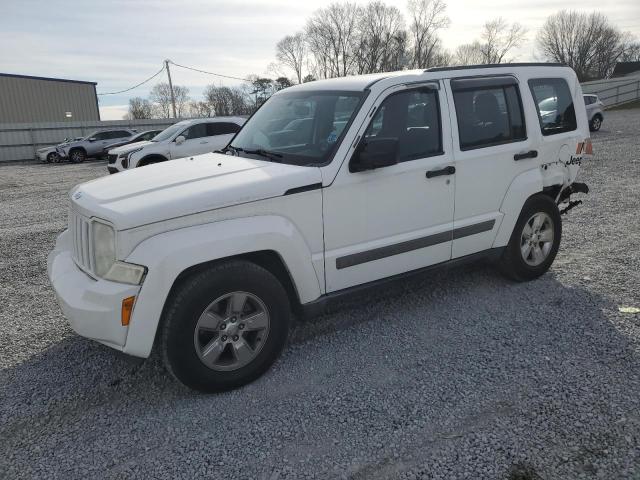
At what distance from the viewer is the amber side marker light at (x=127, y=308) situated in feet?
9.52

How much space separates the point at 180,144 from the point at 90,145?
13.3 meters

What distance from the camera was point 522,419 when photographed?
9.57ft

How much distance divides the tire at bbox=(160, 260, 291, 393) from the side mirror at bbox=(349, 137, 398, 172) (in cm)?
101

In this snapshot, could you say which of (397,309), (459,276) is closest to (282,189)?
(397,309)

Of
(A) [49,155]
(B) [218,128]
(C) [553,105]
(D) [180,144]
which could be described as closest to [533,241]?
(C) [553,105]

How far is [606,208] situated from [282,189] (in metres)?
6.33

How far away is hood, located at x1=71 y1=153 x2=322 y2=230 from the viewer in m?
3.02

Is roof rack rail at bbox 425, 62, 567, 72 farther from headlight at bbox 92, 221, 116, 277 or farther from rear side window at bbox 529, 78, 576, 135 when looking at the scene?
headlight at bbox 92, 221, 116, 277

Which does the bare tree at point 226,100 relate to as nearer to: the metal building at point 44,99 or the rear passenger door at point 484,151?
the metal building at point 44,99

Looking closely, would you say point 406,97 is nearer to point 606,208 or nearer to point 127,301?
point 127,301

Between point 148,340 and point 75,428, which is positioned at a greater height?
point 148,340

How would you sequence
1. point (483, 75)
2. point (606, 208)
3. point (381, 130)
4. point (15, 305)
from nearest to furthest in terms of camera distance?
point (381, 130)
point (483, 75)
point (15, 305)
point (606, 208)

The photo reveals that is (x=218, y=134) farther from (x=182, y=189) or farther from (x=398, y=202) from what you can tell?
(x=182, y=189)

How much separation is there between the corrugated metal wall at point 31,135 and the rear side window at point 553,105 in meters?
28.6
